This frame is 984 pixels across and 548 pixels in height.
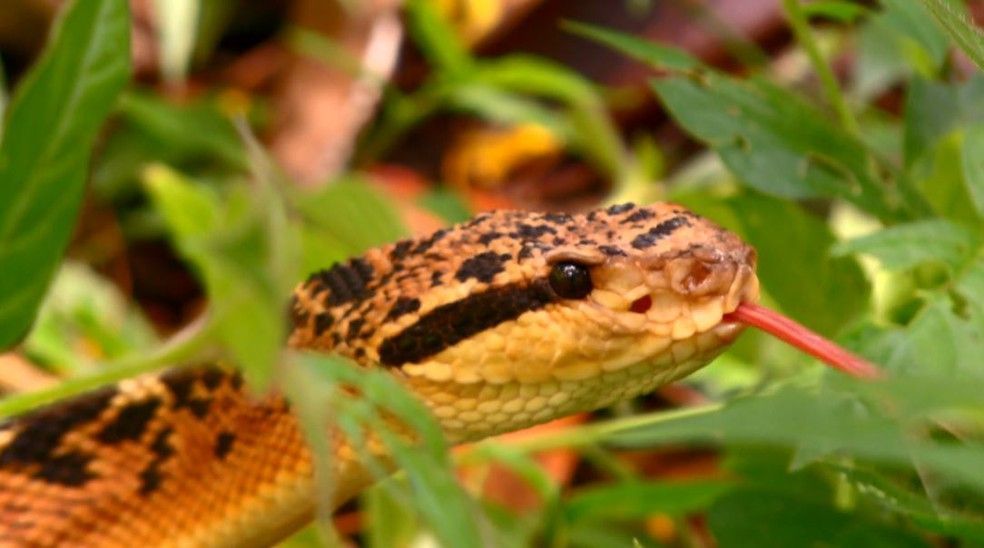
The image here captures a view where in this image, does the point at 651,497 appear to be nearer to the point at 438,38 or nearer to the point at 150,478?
the point at 150,478

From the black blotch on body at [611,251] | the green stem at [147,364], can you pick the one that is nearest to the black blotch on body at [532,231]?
the black blotch on body at [611,251]

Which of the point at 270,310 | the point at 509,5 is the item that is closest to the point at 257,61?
the point at 509,5

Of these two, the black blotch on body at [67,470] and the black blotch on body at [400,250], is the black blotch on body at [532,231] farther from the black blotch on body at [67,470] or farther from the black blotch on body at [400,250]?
the black blotch on body at [67,470]

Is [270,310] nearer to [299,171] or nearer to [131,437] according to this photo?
[131,437]

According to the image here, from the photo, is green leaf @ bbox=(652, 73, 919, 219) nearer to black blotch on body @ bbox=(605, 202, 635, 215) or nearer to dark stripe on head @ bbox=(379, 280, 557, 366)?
black blotch on body @ bbox=(605, 202, 635, 215)

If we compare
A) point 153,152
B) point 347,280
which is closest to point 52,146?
point 347,280

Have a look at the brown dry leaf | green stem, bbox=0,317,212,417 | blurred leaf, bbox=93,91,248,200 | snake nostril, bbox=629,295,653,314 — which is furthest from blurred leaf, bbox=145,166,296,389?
the brown dry leaf
